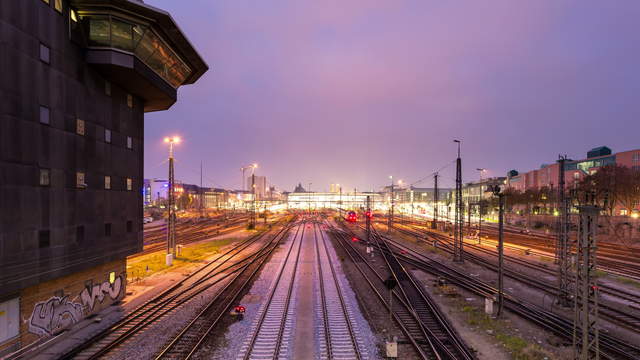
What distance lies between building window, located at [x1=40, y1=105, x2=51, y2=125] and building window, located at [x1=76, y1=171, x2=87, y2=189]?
3333mm

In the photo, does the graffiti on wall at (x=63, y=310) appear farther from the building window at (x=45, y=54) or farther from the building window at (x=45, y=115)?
the building window at (x=45, y=54)

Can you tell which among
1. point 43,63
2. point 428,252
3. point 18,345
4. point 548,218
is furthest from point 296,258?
point 548,218

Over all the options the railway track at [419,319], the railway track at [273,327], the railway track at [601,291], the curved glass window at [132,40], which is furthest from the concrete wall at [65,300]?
the railway track at [601,291]

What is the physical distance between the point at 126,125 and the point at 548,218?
9541 cm

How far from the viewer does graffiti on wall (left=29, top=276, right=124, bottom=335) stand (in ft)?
52.4

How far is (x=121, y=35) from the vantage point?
18750 mm

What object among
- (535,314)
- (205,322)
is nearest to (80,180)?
(205,322)

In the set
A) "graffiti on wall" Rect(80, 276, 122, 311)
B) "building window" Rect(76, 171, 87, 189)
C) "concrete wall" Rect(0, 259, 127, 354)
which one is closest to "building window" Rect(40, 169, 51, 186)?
"building window" Rect(76, 171, 87, 189)

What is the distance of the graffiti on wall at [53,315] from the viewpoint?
15836 millimetres

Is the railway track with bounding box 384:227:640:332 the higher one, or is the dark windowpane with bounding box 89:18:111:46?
the dark windowpane with bounding box 89:18:111:46

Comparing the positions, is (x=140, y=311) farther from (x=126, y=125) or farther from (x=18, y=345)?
(x=126, y=125)

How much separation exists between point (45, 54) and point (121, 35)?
14.2ft

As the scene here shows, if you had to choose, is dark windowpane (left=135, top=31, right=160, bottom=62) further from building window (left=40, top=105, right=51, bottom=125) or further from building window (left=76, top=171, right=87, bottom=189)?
building window (left=76, top=171, right=87, bottom=189)

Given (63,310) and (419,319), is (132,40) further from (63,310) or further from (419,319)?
(419,319)
